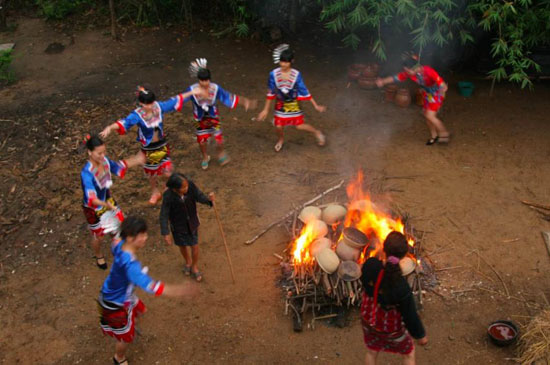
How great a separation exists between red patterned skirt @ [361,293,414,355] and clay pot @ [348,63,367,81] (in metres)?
7.22

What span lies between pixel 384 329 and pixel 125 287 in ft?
8.05

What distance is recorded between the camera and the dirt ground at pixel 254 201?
541 centimetres

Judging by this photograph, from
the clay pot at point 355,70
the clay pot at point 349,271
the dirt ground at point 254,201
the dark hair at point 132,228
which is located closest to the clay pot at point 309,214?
the dirt ground at point 254,201

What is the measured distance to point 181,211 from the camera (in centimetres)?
551

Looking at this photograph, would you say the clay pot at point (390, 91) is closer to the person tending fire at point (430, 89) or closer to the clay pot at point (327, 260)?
the person tending fire at point (430, 89)

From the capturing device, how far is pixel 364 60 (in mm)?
11641

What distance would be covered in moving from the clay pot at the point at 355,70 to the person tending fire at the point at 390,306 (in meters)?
7.12

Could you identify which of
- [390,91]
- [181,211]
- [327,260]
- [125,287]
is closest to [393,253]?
[327,260]

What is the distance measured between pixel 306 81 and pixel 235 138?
287 centimetres

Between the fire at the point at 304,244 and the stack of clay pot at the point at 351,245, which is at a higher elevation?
the stack of clay pot at the point at 351,245

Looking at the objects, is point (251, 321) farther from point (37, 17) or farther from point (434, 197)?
point (37, 17)

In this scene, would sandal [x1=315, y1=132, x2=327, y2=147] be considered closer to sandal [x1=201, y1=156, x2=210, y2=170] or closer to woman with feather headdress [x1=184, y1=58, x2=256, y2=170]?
woman with feather headdress [x1=184, y1=58, x2=256, y2=170]

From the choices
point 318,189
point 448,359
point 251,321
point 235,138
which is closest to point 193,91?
point 235,138

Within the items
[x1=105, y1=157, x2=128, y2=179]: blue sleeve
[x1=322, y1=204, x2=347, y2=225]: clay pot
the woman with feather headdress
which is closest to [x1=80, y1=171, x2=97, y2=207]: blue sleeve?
[x1=105, y1=157, x2=128, y2=179]: blue sleeve
